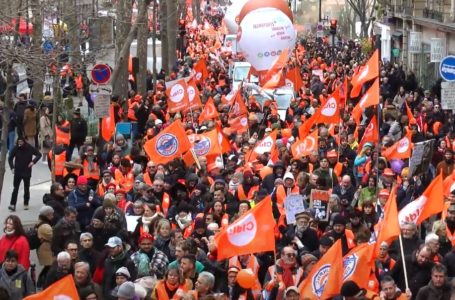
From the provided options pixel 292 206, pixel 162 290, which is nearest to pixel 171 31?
pixel 292 206

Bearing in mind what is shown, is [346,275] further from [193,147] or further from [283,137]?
[283,137]

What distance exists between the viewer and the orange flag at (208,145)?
20125 mm

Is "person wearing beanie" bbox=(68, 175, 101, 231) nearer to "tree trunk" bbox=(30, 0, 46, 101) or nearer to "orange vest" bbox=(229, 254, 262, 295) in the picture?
"tree trunk" bbox=(30, 0, 46, 101)

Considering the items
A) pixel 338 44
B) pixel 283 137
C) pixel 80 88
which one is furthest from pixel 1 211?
pixel 338 44

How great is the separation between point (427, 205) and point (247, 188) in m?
4.28

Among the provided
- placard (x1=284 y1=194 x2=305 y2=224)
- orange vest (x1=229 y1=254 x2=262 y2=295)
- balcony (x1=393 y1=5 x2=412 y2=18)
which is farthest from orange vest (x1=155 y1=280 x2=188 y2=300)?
balcony (x1=393 y1=5 x2=412 y2=18)

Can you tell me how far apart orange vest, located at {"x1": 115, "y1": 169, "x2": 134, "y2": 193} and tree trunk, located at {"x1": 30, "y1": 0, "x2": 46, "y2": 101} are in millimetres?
1713

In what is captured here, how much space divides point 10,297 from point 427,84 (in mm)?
31756

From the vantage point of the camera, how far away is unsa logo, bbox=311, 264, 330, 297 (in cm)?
1168

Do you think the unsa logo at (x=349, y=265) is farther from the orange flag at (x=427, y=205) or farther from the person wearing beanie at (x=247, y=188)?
the person wearing beanie at (x=247, y=188)

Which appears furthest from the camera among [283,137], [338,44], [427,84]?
[338,44]

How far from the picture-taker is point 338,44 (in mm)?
64062

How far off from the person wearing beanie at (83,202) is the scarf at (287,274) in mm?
4417

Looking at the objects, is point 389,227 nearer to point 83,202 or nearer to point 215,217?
point 215,217
